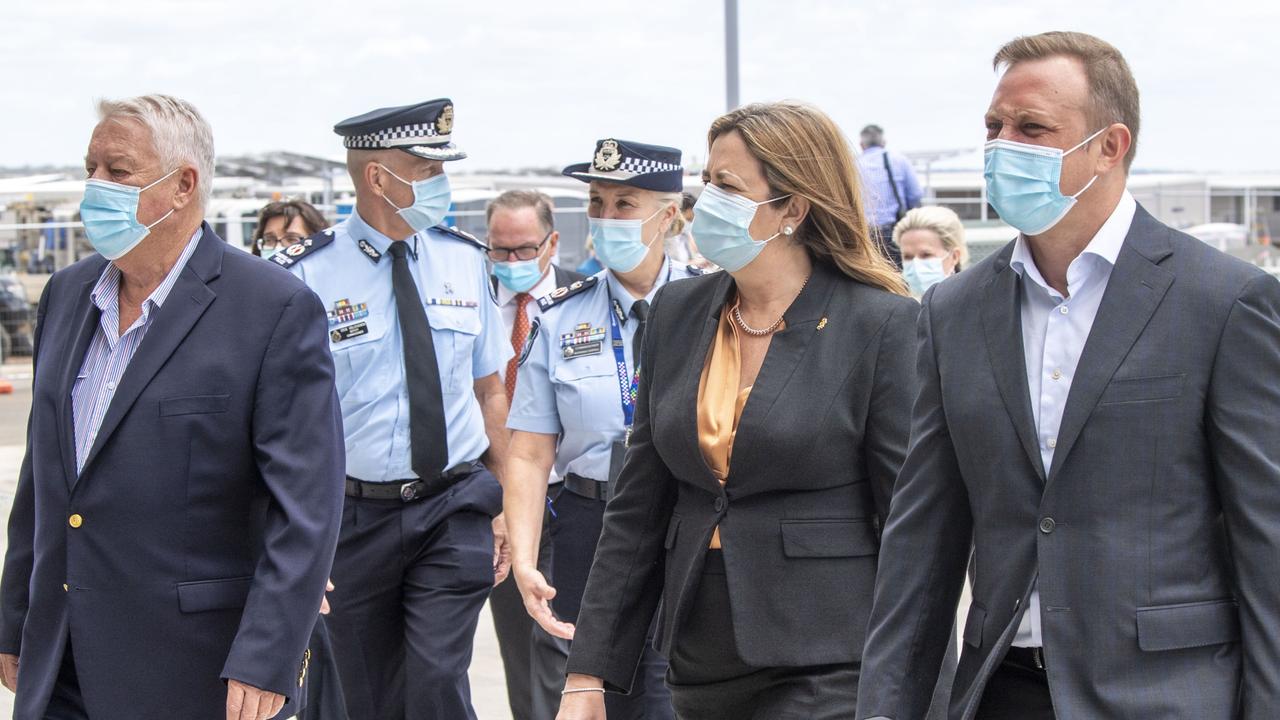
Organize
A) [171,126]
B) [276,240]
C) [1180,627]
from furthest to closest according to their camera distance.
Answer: [276,240], [171,126], [1180,627]

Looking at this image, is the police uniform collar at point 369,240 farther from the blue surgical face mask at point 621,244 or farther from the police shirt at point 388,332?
the blue surgical face mask at point 621,244

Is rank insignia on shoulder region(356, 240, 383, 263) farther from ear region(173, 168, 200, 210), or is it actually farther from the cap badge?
ear region(173, 168, 200, 210)

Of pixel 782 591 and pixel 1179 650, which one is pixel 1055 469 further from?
pixel 782 591

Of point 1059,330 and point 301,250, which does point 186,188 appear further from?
point 1059,330

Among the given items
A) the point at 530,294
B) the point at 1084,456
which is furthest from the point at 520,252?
the point at 1084,456

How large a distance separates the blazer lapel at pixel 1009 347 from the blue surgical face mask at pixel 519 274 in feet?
13.8

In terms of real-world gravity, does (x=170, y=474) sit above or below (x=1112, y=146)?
below

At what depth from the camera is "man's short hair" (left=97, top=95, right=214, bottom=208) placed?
3.44m

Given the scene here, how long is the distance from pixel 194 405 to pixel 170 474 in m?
0.15

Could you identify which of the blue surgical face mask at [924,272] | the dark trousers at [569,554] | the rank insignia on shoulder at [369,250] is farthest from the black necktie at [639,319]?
the blue surgical face mask at [924,272]

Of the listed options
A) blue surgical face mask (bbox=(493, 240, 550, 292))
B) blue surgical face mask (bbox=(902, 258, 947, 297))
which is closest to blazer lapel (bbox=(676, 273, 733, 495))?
blue surgical face mask (bbox=(493, 240, 550, 292))

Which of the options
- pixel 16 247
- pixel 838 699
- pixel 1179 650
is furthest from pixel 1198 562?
pixel 16 247

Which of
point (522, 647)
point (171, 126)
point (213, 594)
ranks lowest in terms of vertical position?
point (522, 647)

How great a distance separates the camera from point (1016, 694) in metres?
2.56
